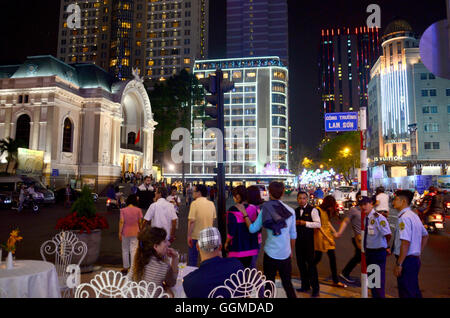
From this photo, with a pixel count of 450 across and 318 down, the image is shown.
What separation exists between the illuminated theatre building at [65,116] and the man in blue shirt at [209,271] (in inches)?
1407

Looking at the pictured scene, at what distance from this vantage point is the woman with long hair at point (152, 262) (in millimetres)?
3561

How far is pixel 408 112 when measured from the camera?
199 ft

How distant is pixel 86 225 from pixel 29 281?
3.29 meters

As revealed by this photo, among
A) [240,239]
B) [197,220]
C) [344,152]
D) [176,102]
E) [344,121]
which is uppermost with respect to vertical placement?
[176,102]

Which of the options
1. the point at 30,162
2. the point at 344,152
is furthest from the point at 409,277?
the point at 344,152

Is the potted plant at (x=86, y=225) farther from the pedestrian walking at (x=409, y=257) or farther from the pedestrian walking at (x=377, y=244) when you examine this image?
the pedestrian walking at (x=409, y=257)

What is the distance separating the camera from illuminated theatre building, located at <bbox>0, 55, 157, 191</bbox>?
124ft

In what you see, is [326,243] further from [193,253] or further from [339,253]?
[339,253]

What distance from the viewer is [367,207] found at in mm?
5398

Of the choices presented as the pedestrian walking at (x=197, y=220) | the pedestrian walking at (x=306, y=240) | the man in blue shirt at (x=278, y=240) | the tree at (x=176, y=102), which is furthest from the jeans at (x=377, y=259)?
the tree at (x=176, y=102)

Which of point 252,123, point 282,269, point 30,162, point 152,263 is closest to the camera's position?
point 152,263

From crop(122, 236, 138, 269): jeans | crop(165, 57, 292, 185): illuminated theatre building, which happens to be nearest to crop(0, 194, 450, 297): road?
crop(122, 236, 138, 269): jeans

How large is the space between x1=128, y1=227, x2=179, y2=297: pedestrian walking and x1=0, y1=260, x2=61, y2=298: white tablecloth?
117cm

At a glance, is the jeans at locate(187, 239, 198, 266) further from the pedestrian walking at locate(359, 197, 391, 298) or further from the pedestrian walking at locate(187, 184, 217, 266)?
the pedestrian walking at locate(359, 197, 391, 298)
